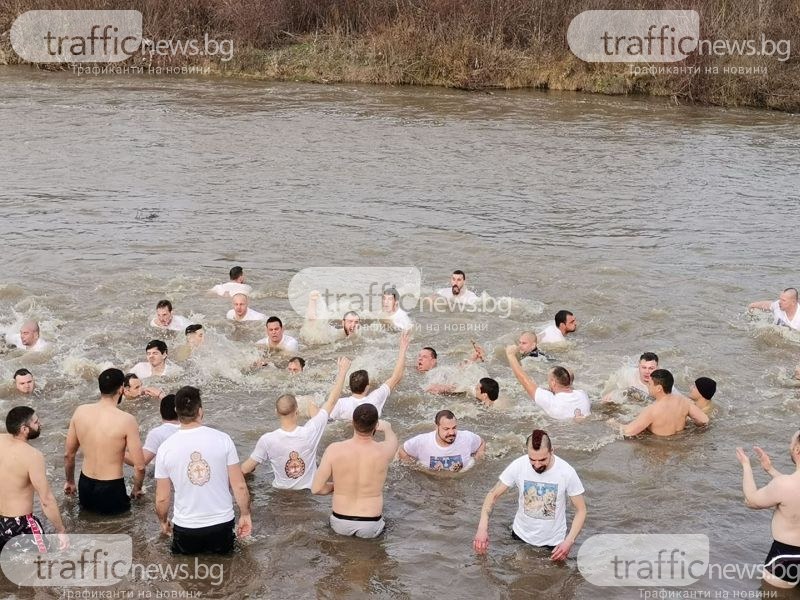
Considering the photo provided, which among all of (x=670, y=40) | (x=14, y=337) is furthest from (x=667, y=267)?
(x=670, y=40)

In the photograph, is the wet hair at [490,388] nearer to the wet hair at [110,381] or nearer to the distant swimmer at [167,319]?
the wet hair at [110,381]

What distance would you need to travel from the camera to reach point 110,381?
7820 millimetres

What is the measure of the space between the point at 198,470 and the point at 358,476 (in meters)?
1.40

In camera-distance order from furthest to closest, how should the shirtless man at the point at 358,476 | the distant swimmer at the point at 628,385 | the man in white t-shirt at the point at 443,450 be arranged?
the distant swimmer at the point at 628,385 < the man in white t-shirt at the point at 443,450 < the shirtless man at the point at 358,476

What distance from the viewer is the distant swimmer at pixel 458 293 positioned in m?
14.6

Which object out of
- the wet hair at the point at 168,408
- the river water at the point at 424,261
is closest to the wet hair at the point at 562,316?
the river water at the point at 424,261

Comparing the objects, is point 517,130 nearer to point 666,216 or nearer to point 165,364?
point 666,216

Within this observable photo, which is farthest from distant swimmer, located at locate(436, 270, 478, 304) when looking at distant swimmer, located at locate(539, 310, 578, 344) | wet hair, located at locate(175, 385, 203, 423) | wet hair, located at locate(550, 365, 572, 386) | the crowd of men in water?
wet hair, located at locate(175, 385, 203, 423)

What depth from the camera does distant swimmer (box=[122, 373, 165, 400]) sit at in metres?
11.0

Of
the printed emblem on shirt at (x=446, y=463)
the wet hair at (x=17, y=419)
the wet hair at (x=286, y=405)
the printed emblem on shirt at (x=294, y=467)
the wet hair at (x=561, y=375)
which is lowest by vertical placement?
the printed emblem on shirt at (x=446, y=463)

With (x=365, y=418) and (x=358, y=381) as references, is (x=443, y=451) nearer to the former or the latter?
(x=358, y=381)

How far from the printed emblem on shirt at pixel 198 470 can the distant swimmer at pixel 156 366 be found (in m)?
4.56

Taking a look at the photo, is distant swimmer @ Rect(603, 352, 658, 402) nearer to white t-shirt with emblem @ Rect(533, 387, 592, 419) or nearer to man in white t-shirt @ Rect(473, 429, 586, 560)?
white t-shirt with emblem @ Rect(533, 387, 592, 419)

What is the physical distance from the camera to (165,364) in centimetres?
1184
